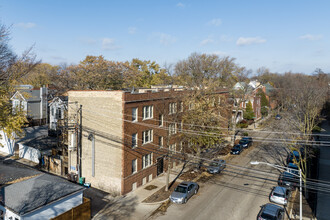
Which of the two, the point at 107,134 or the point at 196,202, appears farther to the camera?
the point at 107,134

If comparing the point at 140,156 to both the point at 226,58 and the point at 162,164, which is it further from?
the point at 226,58

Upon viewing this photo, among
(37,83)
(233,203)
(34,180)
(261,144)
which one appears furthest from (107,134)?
(37,83)

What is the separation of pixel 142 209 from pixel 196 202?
531 centimetres

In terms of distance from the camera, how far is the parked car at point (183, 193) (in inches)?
918

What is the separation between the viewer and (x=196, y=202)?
78.1 feet

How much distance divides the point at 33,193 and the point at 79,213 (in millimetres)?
3976

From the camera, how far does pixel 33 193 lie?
18.1 metres

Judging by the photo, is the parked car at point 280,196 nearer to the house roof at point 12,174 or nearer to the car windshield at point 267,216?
the car windshield at point 267,216

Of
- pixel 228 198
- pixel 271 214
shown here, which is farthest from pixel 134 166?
pixel 271 214

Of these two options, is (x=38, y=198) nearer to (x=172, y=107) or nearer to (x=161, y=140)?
(x=161, y=140)

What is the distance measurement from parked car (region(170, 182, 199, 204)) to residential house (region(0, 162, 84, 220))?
8477 mm

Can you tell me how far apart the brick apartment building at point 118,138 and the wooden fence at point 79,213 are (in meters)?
4.57

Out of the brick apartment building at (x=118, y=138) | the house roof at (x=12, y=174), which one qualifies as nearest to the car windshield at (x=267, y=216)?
the brick apartment building at (x=118, y=138)

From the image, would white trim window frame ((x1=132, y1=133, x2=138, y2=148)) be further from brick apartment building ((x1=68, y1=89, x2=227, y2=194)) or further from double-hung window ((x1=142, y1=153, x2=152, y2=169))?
double-hung window ((x1=142, y1=153, x2=152, y2=169))
